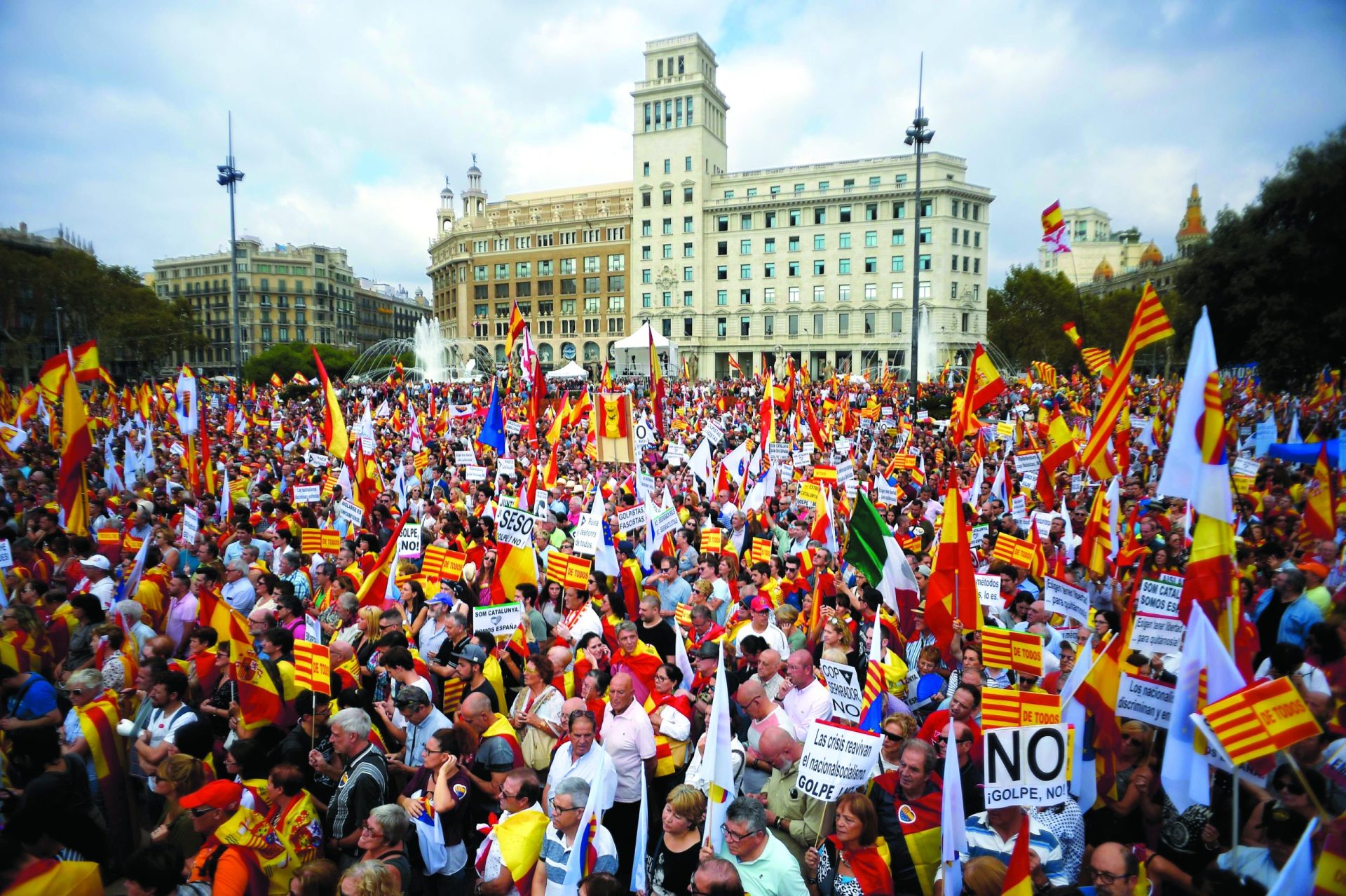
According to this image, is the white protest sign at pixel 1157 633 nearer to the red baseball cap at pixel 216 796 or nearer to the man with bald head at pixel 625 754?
the man with bald head at pixel 625 754

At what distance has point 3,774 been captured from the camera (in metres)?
4.84

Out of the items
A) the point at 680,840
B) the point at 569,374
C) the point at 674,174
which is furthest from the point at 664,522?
the point at 674,174

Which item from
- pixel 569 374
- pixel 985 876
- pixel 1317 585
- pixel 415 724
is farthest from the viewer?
pixel 569 374

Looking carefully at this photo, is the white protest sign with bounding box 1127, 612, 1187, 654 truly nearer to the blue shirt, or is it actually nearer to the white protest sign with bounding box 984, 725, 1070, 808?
the white protest sign with bounding box 984, 725, 1070, 808

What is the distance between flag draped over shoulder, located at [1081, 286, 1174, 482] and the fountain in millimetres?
48289

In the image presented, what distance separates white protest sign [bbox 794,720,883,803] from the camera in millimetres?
4129

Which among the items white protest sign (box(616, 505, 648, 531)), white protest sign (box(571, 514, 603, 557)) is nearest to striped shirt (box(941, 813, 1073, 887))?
white protest sign (box(571, 514, 603, 557))

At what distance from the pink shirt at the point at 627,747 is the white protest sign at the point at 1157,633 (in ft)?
11.9

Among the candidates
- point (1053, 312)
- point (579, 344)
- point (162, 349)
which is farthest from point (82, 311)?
point (1053, 312)

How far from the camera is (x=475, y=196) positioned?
109m

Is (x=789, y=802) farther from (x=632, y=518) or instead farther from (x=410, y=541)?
(x=632, y=518)

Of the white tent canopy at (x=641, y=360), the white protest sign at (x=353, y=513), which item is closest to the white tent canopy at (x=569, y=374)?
the white tent canopy at (x=641, y=360)

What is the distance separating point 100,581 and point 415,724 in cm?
557

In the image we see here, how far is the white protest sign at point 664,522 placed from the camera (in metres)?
10.4
